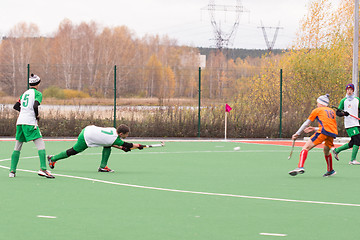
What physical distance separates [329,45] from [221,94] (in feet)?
28.0

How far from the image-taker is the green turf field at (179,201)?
7523 millimetres

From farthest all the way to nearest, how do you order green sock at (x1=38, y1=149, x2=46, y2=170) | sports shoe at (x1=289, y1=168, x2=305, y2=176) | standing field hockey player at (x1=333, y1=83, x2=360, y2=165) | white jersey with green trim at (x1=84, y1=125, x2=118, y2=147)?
standing field hockey player at (x1=333, y1=83, x2=360, y2=165)
white jersey with green trim at (x1=84, y1=125, x2=118, y2=147)
sports shoe at (x1=289, y1=168, x2=305, y2=176)
green sock at (x1=38, y1=149, x2=46, y2=170)

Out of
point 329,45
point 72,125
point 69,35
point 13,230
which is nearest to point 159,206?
point 13,230

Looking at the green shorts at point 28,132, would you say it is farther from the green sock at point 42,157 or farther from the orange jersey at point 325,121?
the orange jersey at point 325,121

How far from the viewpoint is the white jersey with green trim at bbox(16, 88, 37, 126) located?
11.9 metres

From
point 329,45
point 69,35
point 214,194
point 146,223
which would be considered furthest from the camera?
point 69,35

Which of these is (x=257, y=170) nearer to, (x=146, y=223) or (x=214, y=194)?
(x=214, y=194)

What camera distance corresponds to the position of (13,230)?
7453 millimetres

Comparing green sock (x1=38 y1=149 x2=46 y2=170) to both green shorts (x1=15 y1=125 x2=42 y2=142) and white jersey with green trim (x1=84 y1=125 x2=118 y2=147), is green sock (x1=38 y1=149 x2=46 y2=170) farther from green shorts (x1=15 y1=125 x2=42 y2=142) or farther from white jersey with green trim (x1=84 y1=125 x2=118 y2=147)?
white jersey with green trim (x1=84 y1=125 x2=118 y2=147)

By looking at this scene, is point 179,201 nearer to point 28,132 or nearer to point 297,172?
point 297,172

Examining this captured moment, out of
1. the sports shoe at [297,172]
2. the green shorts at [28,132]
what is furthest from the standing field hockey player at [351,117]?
the green shorts at [28,132]

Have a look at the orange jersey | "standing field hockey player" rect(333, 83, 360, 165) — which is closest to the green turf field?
"standing field hockey player" rect(333, 83, 360, 165)

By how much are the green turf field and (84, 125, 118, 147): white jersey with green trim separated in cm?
65

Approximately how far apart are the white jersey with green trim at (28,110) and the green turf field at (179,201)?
1.12 m
